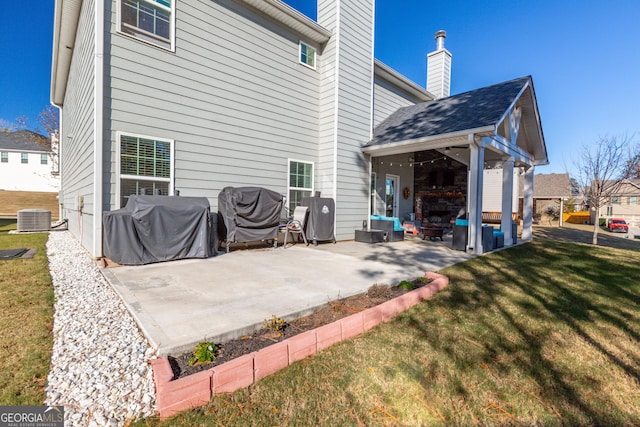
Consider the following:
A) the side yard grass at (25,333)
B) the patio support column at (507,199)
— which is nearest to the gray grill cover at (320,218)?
the patio support column at (507,199)

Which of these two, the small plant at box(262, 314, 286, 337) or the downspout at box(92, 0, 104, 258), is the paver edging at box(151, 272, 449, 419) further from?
the downspout at box(92, 0, 104, 258)

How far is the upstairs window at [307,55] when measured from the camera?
7.62 meters

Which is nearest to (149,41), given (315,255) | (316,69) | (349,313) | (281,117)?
(281,117)

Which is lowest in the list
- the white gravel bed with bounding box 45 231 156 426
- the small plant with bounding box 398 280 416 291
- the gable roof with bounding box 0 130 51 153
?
the white gravel bed with bounding box 45 231 156 426

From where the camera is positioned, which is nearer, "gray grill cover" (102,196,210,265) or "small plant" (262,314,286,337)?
"small plant" (262,314,286,337)

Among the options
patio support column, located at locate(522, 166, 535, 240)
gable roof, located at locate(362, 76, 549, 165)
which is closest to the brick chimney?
gable roof, located at locate(362, 76, 549, 165)

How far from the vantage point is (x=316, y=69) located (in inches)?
313

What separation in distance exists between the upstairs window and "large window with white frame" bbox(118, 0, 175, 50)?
324cm

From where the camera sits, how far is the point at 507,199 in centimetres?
734

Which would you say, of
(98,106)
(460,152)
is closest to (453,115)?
(460,152)

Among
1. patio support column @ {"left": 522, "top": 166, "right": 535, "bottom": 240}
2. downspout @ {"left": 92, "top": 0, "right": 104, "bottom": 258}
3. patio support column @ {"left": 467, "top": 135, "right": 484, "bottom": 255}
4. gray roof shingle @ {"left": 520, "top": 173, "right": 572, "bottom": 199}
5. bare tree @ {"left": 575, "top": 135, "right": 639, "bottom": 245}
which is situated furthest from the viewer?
gray roof shingle @ {"left": 520, "top": 173, "right": 572, "bottom": 199}

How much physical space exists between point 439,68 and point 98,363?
14.4 meters

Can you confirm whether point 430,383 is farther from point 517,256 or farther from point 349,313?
point 517,256

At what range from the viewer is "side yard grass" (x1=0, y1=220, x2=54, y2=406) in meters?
1.65
